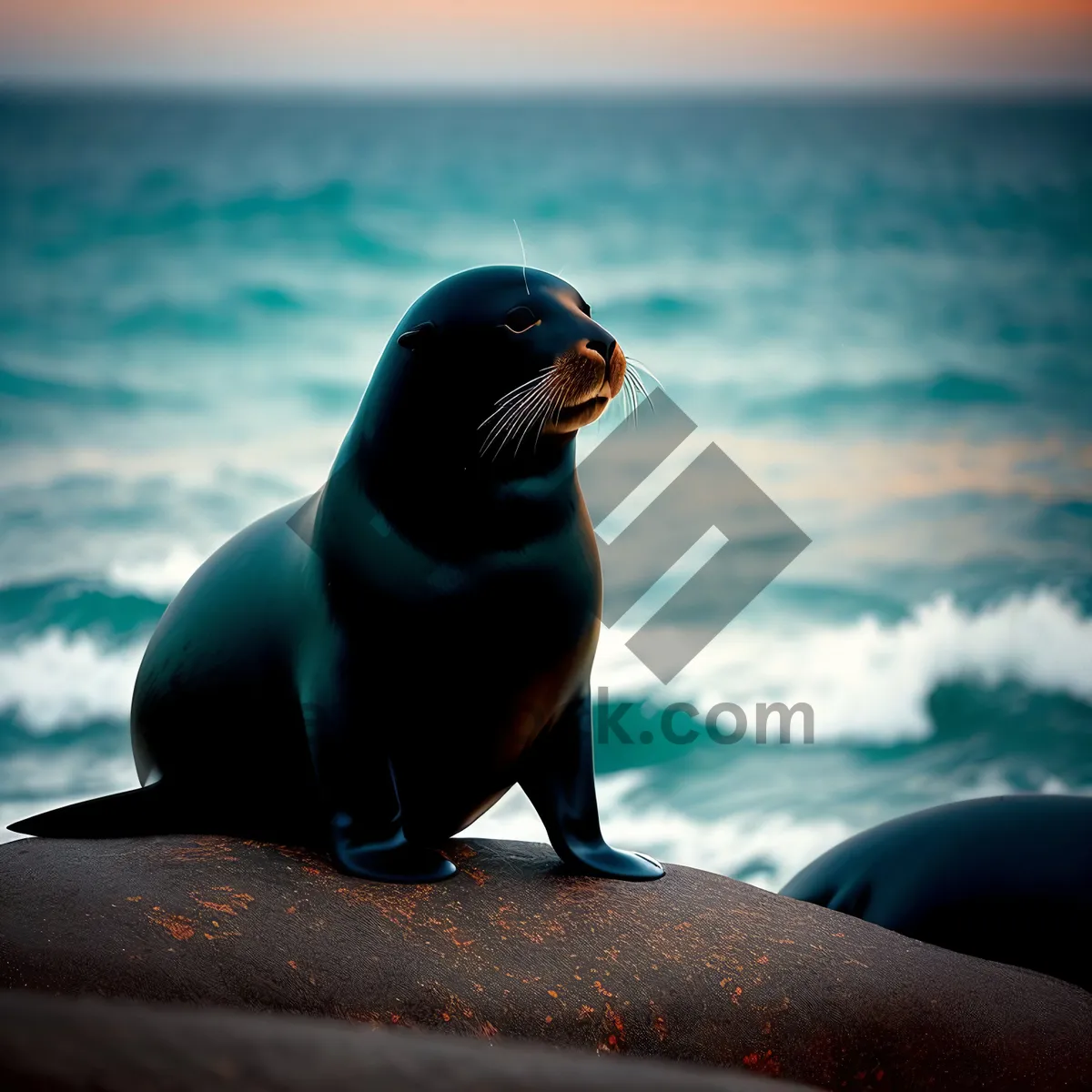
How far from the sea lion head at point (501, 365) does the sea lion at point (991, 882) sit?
179 centimetres

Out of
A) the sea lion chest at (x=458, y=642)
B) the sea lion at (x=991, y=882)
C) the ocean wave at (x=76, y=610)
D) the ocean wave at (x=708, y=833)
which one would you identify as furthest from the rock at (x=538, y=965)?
the ocean wave at (x=76, y=610)

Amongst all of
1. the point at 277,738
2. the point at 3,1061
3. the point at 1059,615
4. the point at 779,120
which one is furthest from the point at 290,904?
the point at 779,120

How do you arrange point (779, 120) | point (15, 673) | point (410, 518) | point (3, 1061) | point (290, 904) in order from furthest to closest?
point (779, 120)
point (15, 673)
point (410, 518)
point (290, 904)
point (3, 1061)

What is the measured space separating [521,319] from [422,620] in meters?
0.85

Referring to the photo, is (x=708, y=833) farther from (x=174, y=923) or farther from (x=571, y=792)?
(x=174, y=923)

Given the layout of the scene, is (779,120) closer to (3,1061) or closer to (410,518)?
(410,518)

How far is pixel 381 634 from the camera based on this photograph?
13.1 feet

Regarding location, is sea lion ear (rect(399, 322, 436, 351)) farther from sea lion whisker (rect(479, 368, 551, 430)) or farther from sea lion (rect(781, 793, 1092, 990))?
sea lion (rect(781, 793, 1092, 990))

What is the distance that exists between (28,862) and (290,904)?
761 millimetres

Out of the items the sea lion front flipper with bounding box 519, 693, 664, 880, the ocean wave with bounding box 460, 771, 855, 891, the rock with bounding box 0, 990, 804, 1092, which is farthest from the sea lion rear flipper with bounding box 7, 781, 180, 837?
the ocean wave with bounding box 460, 771, 855, 891

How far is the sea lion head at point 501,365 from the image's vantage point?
3895mm

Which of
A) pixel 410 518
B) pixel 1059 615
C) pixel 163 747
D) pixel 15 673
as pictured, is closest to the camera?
pixel 410 518

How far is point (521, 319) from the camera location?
3.97 meters

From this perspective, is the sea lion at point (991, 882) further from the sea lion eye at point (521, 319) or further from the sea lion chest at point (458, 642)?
the sea lion eye at point (521, 319)
